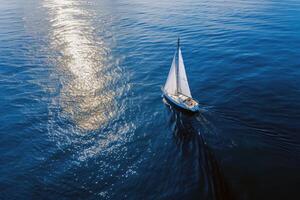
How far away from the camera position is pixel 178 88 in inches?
2453

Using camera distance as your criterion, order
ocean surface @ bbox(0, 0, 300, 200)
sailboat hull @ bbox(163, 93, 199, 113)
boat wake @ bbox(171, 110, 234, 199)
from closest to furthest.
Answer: boat wake @ bbox(171, 110, 234, 199)
ocean surface @ bbox(0, 0, 300, 200)
sailboat hull @ bbox(163, 93, 199, 113)

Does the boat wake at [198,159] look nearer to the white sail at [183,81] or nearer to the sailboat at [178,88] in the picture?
the sailboat at [178,88]

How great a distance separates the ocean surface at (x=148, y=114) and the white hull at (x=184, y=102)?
2024 mm

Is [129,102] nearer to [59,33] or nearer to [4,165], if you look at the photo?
[4,165]

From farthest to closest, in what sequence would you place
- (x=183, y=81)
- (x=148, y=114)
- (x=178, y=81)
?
1. (x=178, y=81)
2. (x=183, y=81)
3. (x=148, y=114)

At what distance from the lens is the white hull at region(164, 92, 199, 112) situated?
5616 centimetres

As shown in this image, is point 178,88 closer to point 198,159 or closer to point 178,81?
point 178,81

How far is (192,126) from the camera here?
54031 millimetres

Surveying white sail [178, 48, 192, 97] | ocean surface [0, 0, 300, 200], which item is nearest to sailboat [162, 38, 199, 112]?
white sail [178, 48, 192, 97]

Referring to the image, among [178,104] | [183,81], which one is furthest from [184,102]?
[183,81]

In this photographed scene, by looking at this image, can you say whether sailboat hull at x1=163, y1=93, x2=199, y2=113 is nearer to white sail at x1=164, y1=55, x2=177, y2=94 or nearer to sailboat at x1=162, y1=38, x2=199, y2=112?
sailboat at x1=162, y1=38, x2=199, y2=112

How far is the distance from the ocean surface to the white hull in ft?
6.64

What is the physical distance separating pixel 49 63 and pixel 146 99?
1476 inches

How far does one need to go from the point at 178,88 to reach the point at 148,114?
9004 mm
